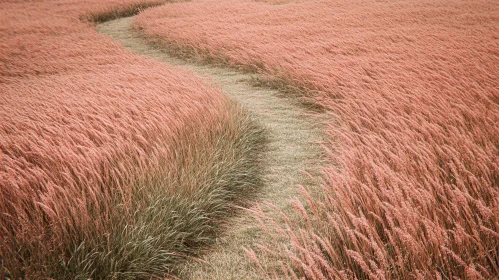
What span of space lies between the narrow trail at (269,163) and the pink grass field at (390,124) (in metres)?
0.28

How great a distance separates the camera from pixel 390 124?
3553 mm

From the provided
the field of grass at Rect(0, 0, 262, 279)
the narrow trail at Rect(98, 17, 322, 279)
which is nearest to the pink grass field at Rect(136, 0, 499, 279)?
the narrow trail at Rect(98, 17, 322, 279)

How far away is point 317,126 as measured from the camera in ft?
15.6

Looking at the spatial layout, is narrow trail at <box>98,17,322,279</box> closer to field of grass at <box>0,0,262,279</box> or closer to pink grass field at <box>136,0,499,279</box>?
field of grass at <box>0,0,262,279</box>

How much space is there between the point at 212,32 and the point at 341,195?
1027 centimetres

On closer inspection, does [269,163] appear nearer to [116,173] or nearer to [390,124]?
[390,124]

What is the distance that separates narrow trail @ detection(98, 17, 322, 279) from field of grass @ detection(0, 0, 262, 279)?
0.17 meters

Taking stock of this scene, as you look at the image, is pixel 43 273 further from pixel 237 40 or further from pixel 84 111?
pixel 237 40

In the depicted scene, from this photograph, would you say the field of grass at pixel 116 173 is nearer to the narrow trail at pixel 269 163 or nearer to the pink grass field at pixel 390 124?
the narrow trail at pixel 269 163

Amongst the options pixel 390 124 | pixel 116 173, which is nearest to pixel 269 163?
pixel 390 124

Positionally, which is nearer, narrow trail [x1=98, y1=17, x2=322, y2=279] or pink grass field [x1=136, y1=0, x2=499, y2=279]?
pink grass field [x1=136, y1=0, x2=499, y2=279]

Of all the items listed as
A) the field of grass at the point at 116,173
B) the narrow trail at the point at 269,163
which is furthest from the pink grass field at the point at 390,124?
the field of grass at the point at 116,173

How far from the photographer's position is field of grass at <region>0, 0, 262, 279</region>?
213 cm

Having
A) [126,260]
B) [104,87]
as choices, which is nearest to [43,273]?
[126,260]
